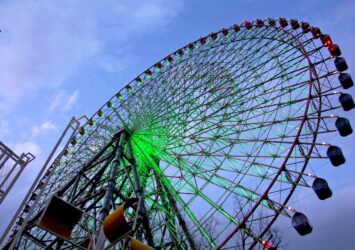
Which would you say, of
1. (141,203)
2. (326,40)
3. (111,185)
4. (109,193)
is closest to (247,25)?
(326,40)

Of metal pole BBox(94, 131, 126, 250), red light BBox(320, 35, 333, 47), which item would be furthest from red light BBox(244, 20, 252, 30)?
metal pole BBox(94, 131, 126, 250)

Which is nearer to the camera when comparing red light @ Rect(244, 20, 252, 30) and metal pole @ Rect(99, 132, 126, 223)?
metal pole @ Rect(99, 132, 126, 223)

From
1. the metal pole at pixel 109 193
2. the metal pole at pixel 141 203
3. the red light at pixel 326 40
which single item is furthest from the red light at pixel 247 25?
the metal pole at pixel 141 203

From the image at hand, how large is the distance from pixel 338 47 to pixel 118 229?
37.9 ft

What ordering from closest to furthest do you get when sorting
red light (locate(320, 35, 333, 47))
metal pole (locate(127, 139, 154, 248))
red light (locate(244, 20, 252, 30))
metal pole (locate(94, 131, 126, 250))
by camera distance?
metal pole (locate(94, 131, 126, 250)), metal pole (locate(127, 139, 154, 248)), red light (locate(320, 35, 333, 47)), red light (locate(244, 20, 252, 30))

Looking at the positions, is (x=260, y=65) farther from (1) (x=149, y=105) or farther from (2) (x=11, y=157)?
(2) (x=11, y=157)

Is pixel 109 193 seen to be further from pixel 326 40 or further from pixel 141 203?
pixel 326 40

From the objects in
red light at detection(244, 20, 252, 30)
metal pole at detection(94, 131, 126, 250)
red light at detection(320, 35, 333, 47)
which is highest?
red light at detection(244, 20, 252, 30)

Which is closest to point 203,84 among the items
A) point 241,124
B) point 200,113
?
point 200,113

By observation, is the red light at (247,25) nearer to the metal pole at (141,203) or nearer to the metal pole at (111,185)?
the metal pole at (111,185)

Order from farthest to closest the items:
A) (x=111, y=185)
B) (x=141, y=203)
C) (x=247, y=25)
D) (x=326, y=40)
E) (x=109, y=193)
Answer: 1. (x=247, y=25)
2. (x=326, y=40)
3. (x=111, y=185)
4. (x=109, y=193)
5. (x=141, y=203)

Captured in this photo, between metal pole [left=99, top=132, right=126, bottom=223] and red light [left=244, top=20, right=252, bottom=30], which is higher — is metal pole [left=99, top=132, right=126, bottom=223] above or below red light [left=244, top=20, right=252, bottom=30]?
below

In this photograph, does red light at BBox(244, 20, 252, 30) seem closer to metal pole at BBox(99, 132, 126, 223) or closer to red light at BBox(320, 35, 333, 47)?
red light at BBox(320, 35, 333, 47)

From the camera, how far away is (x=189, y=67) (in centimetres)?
1817
